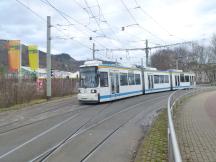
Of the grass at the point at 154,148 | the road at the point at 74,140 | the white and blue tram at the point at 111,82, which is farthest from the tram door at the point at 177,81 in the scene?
the grass at the point at 154,148

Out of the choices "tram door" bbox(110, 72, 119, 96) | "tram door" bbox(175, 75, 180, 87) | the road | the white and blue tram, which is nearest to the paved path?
the road

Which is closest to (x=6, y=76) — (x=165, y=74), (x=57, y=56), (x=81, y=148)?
(x=81, y=148)

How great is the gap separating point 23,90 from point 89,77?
6.42 metres

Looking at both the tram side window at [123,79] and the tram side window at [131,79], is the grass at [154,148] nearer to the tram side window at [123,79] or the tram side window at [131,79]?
the tram side window at [123,79]

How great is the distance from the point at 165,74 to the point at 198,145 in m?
32.3

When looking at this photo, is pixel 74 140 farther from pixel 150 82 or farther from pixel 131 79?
pixel 150 82

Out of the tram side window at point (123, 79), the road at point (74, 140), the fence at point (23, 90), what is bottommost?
the road at point (74, 140)

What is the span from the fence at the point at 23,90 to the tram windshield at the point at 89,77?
5506mm

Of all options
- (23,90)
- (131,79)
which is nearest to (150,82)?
(131,79)

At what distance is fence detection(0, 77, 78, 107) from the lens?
22.7m

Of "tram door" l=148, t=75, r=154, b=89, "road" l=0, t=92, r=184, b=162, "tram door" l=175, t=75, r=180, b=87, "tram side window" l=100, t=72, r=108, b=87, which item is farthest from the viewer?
"tram door" l=175, t=75, r=180, b=87

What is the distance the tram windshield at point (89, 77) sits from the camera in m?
21.9

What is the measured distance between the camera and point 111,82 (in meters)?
23.6

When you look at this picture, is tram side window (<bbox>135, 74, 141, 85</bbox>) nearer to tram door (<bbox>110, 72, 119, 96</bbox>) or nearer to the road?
tram door (<bbox>110, 72, 119, 96</bbox>)
